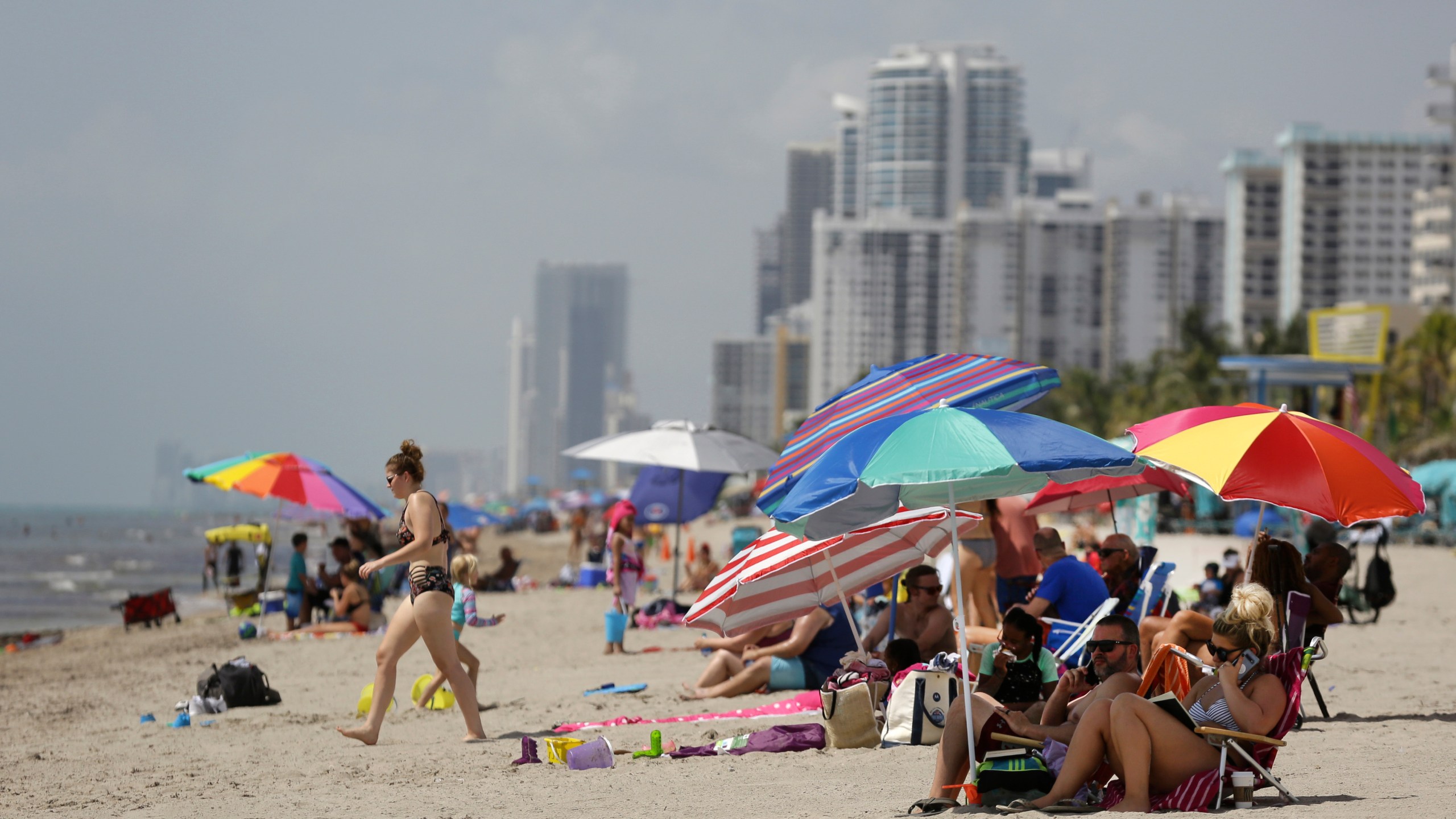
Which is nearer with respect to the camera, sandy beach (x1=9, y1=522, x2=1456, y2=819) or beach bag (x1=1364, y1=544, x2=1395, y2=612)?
sandy beach (x1=9, y1=522, x2=1456, y2=819)

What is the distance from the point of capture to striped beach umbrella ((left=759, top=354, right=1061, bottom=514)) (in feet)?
24.3

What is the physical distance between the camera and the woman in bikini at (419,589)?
6941 millimetres

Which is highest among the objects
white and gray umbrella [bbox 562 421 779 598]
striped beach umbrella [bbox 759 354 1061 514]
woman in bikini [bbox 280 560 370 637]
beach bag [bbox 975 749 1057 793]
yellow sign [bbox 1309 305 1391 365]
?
yellow sign [bbox 1309 305 1391 365]

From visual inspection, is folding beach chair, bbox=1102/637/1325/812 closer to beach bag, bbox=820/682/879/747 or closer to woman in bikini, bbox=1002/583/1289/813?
woman in bikini, bbox=1002/583/1289/813

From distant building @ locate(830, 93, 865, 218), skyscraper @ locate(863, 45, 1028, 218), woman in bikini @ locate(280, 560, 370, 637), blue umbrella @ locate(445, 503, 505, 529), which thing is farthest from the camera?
distant building @ locate(830, 93, 865, 218)

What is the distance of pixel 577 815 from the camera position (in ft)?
17.9

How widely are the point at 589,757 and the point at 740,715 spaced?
1.51 m

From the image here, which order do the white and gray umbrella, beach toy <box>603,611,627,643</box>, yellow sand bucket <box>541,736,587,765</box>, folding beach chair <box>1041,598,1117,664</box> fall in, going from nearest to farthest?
yellow sand bucket <box>541,736,587,765</box> < folding beach chair <box>1041,598,1117,664</box> < beach toy <box>603,611,627,643</box> < the white and gray umbrella

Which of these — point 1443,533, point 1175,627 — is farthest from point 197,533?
point 1175,627

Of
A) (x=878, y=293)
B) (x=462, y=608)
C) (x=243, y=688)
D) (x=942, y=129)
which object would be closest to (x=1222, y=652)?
(x=462, y=608)

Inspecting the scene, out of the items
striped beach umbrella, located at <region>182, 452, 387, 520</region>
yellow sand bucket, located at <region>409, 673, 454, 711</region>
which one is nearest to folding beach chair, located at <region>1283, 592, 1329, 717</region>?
yellow sand bucket, located at <region>409, 673, 454, 711</region>

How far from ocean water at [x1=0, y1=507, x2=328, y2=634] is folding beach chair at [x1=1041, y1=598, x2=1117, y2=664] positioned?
990cm

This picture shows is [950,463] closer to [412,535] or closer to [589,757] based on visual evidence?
[589,757]

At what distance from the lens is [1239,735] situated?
4.83 metres
